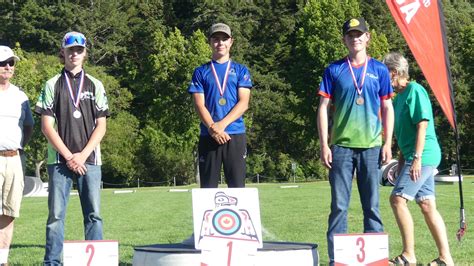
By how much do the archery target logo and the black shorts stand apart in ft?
3.67

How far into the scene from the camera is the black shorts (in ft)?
26.0

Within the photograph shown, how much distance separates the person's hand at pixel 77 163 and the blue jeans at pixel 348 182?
220cm

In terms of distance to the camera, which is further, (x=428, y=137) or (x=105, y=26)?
(x=105, y=26)

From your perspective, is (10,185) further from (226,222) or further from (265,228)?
(265,228)

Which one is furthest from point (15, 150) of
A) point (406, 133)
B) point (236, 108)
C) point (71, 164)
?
point (406, 133)

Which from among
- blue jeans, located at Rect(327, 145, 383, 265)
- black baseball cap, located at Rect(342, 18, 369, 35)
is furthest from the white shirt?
black baseball cap, located at Rect(342, 18, 369, 35)

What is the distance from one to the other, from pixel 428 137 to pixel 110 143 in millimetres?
47525

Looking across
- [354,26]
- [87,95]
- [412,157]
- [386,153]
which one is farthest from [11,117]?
[412,157]

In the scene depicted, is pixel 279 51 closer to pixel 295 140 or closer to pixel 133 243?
pixel 295 140

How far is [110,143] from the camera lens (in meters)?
54.6

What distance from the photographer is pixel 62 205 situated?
7.56 meters

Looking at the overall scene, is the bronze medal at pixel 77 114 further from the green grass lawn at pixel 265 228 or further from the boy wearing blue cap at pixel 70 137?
the green grass lawn at pixel 265 228

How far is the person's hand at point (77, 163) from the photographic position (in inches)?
293

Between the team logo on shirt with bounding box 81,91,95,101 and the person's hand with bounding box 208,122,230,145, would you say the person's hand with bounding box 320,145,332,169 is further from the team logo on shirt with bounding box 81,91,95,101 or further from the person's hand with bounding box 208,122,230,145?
the team logo on shirt with bounding box 81,91,95,101
